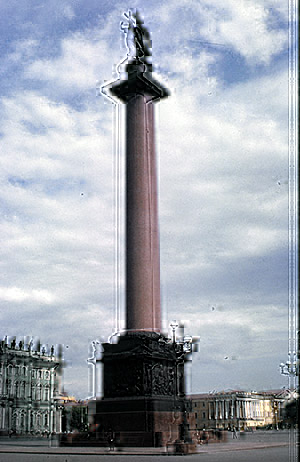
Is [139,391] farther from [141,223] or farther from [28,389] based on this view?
[28,389]

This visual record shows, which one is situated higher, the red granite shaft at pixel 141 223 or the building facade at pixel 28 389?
the red granite shaft at pixel 141 223

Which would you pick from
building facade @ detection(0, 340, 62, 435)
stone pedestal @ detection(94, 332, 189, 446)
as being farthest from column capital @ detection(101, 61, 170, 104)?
building facade @ detection(0, 340, 62, 435)

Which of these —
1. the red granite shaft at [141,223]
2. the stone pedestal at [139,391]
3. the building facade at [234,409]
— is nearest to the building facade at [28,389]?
the building facade at [234,409]

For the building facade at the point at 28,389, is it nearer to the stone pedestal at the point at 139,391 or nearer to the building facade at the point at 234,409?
the building facade at the point at 234,409

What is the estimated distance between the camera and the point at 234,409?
9675 cm

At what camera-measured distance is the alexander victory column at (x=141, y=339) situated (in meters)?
30.0

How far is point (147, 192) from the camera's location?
33.9 meters

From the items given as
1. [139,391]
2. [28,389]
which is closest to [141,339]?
[139,391]

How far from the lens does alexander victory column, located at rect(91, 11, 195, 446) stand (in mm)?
29953

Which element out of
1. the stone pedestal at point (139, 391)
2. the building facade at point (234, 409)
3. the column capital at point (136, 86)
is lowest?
the building facade at point (234, 409)

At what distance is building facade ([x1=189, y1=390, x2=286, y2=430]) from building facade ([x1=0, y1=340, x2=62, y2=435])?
1023 inches

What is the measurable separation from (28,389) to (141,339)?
45790 millimetres

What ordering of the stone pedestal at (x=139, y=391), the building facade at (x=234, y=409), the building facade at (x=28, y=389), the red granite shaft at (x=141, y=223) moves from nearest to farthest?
1. the stone pedestal at (x=139, y=391)
2. the red granite shaft at (x=141, y=223)
3. the building facade at (x=28, y=389)
4. the building facade at (x=234, y=409)

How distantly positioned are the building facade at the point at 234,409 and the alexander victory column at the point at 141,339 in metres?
63.2
